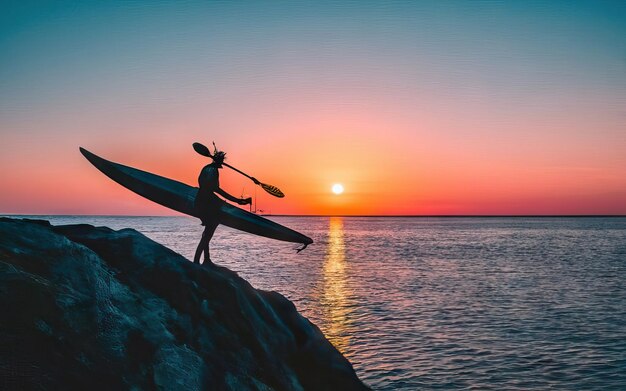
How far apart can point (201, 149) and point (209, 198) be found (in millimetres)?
1293

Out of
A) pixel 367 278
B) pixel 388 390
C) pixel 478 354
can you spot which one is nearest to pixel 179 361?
pixel 388 390

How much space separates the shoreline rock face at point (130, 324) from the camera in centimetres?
500

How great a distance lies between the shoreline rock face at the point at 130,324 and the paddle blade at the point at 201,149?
283 centimetres

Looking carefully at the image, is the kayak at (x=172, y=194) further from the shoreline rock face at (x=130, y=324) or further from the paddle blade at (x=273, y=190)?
the shoreline rock face at (x=130, y=324)

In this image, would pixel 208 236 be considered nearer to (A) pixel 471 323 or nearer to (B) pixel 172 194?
(B) pixel 172 194

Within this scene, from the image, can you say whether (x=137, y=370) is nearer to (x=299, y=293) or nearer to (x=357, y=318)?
(x=357, y=318)

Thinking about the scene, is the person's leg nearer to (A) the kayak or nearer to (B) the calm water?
(A) the kayak

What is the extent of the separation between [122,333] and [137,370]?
541 mm

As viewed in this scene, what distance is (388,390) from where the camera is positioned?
1448 centimetres

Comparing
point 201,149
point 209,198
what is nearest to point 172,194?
point 201,149

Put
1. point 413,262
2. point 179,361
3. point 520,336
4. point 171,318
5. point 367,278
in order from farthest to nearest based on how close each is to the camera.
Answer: point 413,262
point 367,278
point 520,336
point 171,318
point 179,361

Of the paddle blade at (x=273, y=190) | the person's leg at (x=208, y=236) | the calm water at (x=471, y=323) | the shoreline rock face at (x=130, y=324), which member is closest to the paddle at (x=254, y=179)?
the paddle blade at (x=273, y=190)

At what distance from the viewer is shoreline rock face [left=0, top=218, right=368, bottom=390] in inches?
197

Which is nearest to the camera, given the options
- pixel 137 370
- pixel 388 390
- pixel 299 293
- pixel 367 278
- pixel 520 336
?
pixel 137 370
